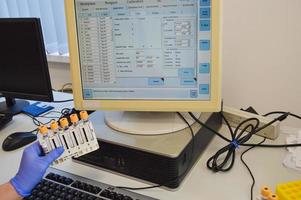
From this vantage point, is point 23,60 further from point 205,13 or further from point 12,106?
point 205,13

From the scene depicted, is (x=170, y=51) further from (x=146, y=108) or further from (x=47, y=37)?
(x=47, y=37)

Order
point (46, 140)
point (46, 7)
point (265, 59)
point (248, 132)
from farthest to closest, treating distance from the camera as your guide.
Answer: point (46, 7) → point (265, 59) → point (248, 132) → point (46, 140)

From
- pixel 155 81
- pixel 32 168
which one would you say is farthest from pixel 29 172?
pixel 155 81

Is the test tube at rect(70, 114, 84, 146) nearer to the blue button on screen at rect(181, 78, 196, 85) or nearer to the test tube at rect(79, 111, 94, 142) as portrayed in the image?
the test tube at rect(79, 111, 94, 142)

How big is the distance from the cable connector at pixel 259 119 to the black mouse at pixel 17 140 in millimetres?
608

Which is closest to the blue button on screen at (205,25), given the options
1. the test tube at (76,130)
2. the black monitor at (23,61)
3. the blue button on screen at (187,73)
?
the blue button on screen at (187,73)

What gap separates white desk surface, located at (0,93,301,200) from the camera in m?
0.73

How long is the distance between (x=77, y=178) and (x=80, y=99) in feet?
0.67

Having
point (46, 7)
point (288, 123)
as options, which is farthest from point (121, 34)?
point (46, 7)

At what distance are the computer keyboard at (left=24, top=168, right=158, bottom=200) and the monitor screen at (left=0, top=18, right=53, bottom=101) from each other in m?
0.41

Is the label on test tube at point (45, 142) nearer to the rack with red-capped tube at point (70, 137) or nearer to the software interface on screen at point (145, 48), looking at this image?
the rack with red-capped tube at point (70, 137)

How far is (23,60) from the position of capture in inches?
43.4

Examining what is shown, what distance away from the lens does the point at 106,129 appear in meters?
0.86

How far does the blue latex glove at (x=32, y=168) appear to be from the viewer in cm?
69
